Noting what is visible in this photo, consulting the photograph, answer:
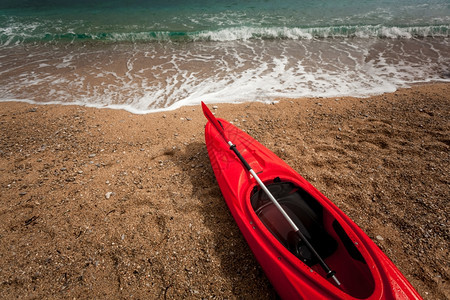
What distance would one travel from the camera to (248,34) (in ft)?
35.4

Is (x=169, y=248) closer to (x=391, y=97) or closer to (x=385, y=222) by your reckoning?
(x=385, y=222)

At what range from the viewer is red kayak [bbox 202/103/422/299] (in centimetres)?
183

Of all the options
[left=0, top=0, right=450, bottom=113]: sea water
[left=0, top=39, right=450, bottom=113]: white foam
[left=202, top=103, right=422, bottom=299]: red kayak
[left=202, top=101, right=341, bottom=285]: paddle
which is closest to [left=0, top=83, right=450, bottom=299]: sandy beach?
[left=202, top=103, right=422, bottom=299]: red kayak

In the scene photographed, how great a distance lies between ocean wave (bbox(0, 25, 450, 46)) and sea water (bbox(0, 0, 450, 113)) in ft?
0.17

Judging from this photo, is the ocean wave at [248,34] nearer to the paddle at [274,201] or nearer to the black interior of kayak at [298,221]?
the paddle at [274,201]

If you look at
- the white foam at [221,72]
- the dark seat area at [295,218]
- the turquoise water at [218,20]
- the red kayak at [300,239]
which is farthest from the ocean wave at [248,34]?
the dark seat area at [295,218]

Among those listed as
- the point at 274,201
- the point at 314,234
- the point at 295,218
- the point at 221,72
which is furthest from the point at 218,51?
the point at 314,234

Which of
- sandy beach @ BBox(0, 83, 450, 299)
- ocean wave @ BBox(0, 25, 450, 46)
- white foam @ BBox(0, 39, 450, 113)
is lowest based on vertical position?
sandy beach @ BBox(0, 83, 450, 299)

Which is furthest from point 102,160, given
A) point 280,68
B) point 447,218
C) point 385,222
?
point 280,68

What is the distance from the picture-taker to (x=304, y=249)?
221 cm

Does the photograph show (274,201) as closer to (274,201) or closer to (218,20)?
(274,201)

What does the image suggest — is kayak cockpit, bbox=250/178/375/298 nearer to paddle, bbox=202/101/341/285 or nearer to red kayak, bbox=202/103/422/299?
red kayak, bbox=202/103/422/299

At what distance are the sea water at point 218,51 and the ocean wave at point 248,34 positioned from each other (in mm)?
50

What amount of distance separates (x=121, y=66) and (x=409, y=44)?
12109 millimetres
